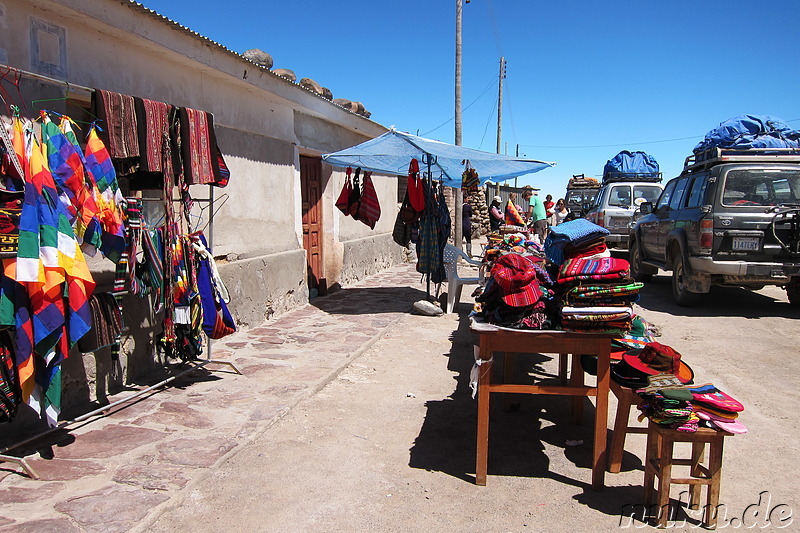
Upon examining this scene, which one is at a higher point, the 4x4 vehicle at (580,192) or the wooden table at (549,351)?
the 4x4 vehicle at (580,192)

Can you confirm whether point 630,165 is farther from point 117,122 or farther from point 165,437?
point 165,437

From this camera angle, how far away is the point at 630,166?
639 inches

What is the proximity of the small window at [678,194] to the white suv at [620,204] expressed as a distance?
407 centimetres

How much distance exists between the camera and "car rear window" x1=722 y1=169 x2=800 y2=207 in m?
7.81

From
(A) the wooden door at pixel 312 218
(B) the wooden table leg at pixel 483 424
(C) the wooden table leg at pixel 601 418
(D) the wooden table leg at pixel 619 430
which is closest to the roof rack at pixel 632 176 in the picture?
(A) the wooden door at pixel 312 218

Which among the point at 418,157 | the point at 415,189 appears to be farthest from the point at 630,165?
the point at 415,189

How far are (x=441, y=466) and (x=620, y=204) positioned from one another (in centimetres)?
1189

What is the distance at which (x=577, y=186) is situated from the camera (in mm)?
23562

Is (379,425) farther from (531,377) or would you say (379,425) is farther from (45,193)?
(45,193)

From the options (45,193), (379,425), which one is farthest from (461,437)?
(45,193)

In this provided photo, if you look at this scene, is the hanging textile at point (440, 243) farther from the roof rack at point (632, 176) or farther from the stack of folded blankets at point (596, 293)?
the roof rack at point (632, 176)

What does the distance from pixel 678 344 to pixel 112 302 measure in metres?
5.77

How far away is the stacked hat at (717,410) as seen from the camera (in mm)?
2793

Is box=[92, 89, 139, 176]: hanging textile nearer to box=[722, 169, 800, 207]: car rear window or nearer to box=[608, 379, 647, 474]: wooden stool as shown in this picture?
box=[608, 379, 647, 474]: wooden stool
